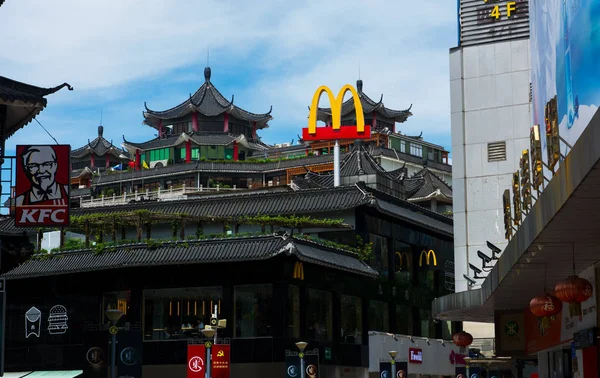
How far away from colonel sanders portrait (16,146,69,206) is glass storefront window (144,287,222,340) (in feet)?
80.6

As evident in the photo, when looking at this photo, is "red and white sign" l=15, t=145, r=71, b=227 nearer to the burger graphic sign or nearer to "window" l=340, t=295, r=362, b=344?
the burger graphic sign

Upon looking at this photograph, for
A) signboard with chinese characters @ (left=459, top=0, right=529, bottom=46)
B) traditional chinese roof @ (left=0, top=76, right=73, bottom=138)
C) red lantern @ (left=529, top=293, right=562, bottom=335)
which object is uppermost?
signboard with chinese characters @ (left=459, top=0, right=529, bottom=46)

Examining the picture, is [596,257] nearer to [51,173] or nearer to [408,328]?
[51,173]

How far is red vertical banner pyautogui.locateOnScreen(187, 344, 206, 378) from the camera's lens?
136 feet

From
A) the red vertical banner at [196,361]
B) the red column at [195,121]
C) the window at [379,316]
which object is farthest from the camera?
the red column at [195,121]

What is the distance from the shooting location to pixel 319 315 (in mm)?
48656

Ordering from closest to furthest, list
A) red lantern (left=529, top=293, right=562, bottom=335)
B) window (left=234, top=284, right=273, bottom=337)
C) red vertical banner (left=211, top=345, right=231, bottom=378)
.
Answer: red lantern (left=529, top=293, right=562, bottom=335) < red vertical banner (left=211, top=345, right=231, bottom=378) < window (left=234, top=284, right=273, bottom=337)

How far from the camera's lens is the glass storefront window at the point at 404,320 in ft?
186

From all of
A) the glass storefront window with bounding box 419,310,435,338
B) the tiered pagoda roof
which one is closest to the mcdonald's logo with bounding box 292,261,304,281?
the glass storefront window with bounding box 419,310,435,338

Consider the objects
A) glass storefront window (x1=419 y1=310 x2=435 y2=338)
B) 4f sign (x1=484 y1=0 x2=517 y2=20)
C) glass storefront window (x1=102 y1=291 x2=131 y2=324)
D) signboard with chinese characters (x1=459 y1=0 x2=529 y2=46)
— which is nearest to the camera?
glass storefront window (x1=102 y1=291 x2=131 y2=324)

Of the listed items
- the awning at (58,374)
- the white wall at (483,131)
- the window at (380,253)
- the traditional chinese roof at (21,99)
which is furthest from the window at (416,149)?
the traditional chinese roof at (21,99)

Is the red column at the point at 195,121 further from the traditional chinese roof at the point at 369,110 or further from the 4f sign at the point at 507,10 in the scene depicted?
the 4f sign at the point at 507,10

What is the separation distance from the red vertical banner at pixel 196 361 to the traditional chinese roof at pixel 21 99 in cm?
1905

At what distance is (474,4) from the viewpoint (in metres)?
52.6
